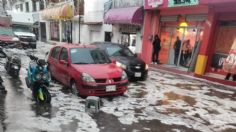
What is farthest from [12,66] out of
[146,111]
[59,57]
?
[146,111]

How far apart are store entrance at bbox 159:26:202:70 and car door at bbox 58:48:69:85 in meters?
7.89

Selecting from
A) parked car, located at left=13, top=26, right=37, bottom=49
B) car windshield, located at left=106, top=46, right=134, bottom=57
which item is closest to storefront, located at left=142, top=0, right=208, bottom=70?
car windshield, located at left=106, top=46, right=134, bottom=57

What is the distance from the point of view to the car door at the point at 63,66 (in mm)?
8609

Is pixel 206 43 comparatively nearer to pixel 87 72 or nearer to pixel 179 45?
pixel 179 45

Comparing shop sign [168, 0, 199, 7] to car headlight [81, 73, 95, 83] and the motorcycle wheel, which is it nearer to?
car headlight [81, 73, 95, 83]

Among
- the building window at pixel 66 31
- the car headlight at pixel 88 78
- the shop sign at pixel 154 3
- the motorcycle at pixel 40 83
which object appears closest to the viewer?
the motorcycle at pixel 40 83

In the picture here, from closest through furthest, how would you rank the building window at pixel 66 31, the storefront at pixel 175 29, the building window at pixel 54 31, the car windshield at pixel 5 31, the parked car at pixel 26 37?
the storefront at pixel 175 29
the car windshield at pixel 5 31
the parked car at pixel 26 37
the building window at pixel 66 31
the building window at pixel 54 31

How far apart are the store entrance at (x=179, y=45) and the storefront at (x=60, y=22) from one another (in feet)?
46.5

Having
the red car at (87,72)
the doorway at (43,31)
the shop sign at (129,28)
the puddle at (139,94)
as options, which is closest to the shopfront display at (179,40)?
the shop sign at (129,28)

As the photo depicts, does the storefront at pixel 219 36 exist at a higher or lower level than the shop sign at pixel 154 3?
lower

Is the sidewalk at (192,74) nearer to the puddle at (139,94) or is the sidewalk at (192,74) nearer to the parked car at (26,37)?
the puddle at (139,94)

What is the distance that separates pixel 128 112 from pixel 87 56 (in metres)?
2.84

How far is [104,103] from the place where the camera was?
768cm

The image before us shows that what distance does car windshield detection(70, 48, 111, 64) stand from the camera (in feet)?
28.3
